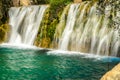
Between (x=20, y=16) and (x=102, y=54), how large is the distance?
17674 mm

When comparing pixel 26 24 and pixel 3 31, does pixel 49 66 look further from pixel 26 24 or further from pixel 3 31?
pixel 3 31

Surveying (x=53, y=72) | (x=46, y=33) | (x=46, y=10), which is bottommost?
(x=53, y=72)

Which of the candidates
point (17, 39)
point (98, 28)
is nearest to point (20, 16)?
point (17, 39)

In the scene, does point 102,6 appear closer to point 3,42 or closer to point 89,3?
point 89,3

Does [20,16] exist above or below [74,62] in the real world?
above

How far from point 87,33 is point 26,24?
1191cm

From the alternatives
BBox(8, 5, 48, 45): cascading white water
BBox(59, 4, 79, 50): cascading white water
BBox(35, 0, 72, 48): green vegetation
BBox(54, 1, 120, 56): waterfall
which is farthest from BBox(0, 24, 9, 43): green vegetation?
BBox(59, 4, 79, 50): cascading white water

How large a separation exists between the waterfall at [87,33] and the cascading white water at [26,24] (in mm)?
4870

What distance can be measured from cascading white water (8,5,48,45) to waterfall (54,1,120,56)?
4.87 m

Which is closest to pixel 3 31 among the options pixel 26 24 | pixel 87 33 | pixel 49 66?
pixel 26 24

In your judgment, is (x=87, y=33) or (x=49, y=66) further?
(x=87, y=33)

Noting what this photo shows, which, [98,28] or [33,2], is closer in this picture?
[98,28]

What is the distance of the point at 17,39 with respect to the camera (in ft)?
143

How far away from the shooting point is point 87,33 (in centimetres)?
3506
